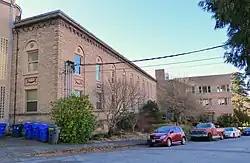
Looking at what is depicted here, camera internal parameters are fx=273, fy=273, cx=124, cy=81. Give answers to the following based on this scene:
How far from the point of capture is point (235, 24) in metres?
4.36

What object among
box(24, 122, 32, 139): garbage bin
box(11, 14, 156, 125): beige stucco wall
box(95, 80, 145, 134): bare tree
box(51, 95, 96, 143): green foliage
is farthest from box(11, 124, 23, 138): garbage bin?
box(95, 80, 145, 134): bare tree

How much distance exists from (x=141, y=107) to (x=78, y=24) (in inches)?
623

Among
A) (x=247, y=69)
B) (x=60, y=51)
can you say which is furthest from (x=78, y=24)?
(x=247, y=69)

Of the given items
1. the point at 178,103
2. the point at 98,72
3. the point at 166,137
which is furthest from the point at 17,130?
the point at 178,103

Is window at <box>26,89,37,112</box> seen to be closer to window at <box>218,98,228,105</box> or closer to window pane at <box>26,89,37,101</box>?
window pane at <box>26,89,37,101</box>

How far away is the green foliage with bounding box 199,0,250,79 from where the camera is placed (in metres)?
4.02

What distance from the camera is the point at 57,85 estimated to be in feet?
68.4

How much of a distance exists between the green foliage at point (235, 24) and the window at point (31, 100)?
1957 cm

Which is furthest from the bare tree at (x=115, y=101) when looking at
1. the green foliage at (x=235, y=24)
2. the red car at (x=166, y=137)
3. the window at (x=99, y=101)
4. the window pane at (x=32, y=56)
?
the green foliage at (x=235, y=24)

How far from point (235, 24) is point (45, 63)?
63.1ft

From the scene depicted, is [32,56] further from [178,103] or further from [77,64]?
[178,103]

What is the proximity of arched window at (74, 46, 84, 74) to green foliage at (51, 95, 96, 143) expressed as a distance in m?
5.26

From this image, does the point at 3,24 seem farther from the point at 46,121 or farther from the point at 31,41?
the point at 46,121

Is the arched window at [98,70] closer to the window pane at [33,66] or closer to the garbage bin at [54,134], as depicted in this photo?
the window pane at [33,66]
